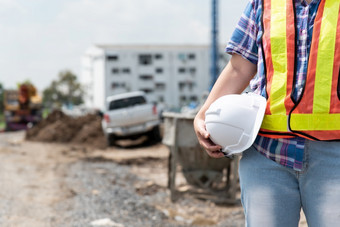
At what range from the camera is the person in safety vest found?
1.58m

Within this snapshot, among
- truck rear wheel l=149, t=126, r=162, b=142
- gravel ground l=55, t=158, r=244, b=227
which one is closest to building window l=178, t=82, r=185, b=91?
truck rear wheel l=149, t=126, r=162, b=142

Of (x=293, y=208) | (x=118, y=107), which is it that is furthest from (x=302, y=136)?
(x=118, y=107)

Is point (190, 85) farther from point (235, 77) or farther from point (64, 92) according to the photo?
point (235, 77)

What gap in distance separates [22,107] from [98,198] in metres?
21.2

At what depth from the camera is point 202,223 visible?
6.13 metres

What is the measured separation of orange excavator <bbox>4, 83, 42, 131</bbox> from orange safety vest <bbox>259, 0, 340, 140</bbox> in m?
26.6

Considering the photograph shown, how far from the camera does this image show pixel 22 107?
27.2 m

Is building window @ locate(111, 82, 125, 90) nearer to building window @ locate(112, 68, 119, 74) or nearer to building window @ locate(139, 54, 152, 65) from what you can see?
building window @ locate(112, 68, 119, 74)

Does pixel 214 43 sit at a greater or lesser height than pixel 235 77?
lesser

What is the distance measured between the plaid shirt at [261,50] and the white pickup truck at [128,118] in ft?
47.9

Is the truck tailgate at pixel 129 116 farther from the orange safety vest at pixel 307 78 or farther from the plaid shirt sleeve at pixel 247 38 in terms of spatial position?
the orange safety vest at pixel 307 78

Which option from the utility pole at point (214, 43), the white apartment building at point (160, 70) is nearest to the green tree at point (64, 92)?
the white apartment building at point (160, 70)

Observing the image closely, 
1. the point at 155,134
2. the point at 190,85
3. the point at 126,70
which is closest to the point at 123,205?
the point at 155,134

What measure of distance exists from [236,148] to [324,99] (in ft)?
1.14
